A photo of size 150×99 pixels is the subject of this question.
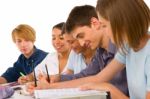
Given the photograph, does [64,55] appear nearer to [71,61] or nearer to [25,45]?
[71,61]

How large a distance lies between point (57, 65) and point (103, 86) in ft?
3.04

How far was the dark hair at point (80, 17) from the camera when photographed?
159 centimetres

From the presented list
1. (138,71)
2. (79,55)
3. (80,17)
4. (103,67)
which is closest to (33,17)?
(79,55)

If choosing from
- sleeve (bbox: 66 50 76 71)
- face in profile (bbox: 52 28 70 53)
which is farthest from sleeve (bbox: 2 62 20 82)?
sleeve (bbox: 66 50 76 71)

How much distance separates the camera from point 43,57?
2.39m

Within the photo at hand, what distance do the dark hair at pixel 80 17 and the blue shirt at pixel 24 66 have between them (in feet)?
2.73

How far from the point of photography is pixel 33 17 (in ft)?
10.4

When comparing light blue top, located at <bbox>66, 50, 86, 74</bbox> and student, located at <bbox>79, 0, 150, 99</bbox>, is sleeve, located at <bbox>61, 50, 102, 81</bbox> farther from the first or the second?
student, located at <bbox>79, 0, 150, 99</bbox>

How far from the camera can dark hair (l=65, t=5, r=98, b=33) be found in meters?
1.59

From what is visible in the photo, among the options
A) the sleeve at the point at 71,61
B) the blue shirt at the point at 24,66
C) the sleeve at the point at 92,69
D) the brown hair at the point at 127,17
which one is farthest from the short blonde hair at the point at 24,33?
the brown hair at the point at 127,17

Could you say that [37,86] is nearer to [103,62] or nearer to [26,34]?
[103,62]

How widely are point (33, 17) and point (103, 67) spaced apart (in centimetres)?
178

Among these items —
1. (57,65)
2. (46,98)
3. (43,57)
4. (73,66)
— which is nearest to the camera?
(46,98)

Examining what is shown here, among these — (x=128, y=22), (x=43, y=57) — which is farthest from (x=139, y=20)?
(x=43, y=57)
